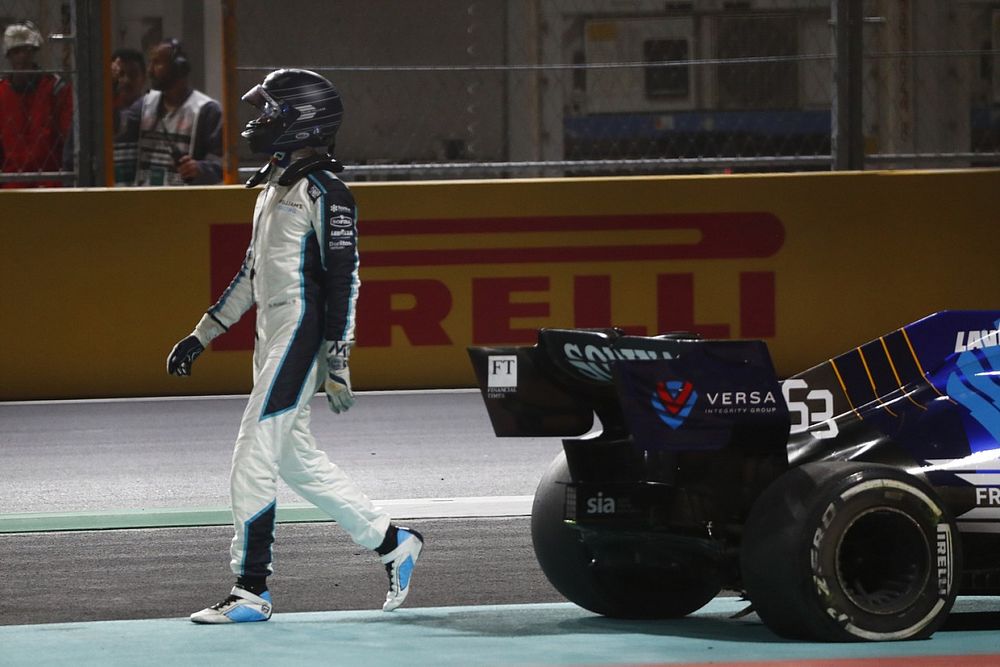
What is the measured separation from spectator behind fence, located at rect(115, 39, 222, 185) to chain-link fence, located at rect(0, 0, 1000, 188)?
324mm

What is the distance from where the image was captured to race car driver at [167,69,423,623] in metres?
6.23

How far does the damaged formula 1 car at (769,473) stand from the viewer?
5.48 meters

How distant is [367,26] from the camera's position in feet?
44.7

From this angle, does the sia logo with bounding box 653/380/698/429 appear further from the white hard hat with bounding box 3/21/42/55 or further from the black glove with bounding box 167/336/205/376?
the white hard hat with bounding box 3/21/42/55

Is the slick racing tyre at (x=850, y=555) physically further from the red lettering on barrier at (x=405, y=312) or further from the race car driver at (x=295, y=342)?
the red lettering on barrier at (x=405, y=312)

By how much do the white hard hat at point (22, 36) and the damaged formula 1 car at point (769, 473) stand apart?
23.2ft

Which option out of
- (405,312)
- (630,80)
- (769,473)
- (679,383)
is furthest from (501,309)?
(679,383)

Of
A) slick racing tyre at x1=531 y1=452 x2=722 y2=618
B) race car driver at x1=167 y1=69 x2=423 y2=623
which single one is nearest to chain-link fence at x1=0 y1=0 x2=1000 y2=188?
race car driver at x1=167 y1=69 x2=423 y2=623

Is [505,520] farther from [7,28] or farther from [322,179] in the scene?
[7,28]

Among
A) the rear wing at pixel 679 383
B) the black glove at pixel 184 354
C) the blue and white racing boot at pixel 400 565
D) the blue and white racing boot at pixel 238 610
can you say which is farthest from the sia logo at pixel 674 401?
the black glove at pixel 184 354

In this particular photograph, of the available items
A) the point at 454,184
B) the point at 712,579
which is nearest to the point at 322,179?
the point at 712,579

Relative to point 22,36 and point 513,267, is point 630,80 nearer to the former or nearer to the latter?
point 513,267

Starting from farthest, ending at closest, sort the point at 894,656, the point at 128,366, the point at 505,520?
the point at 128,366 < the point at 505,520 < the point at 894,656

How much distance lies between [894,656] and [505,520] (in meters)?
3.10
